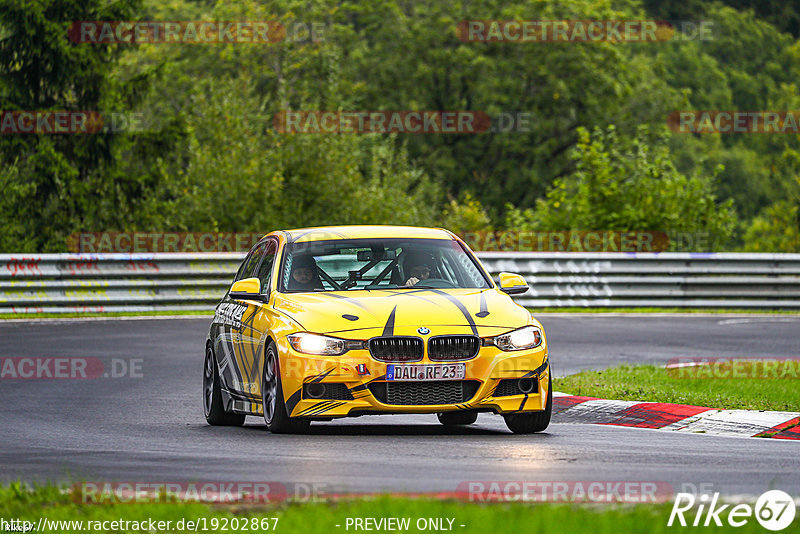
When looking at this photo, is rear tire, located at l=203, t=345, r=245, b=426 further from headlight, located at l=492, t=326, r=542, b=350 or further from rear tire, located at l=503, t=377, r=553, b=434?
headlight, located at l=492, t=326, r=542, b=350

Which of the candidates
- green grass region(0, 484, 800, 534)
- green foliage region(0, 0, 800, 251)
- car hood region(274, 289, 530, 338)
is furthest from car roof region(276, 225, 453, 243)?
green foliage region(0, 0, 800, 251)

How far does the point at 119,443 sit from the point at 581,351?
9.79 meters

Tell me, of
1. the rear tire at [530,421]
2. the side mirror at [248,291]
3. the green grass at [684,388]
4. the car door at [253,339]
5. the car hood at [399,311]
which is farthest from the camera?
the green grass at [684,388]

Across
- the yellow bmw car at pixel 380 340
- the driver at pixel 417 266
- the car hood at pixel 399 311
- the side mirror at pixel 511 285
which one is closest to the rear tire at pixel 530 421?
the yellow bmw car at pixel 380 340

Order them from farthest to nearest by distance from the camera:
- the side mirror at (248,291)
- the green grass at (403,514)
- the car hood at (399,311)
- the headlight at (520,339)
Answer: the side mirror at (248,291), the headlight at (520,339), the car hood at (399,311), the green grass at (403,514)

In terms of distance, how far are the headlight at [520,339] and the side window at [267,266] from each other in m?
2.03

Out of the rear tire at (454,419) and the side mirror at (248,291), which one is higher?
the side mirror at (248,291)

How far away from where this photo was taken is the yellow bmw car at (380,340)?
10.5 meters

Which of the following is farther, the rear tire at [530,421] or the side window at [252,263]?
the side window at [252,263]

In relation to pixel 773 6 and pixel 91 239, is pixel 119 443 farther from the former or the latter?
pixel 773 6

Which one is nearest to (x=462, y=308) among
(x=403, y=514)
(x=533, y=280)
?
(x=403, y=514)

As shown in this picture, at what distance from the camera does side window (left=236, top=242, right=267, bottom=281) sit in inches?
504

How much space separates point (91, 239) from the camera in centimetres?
3444

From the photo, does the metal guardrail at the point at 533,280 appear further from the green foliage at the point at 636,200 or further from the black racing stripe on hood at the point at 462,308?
the black racing stripe on hood at the point at 462,308
